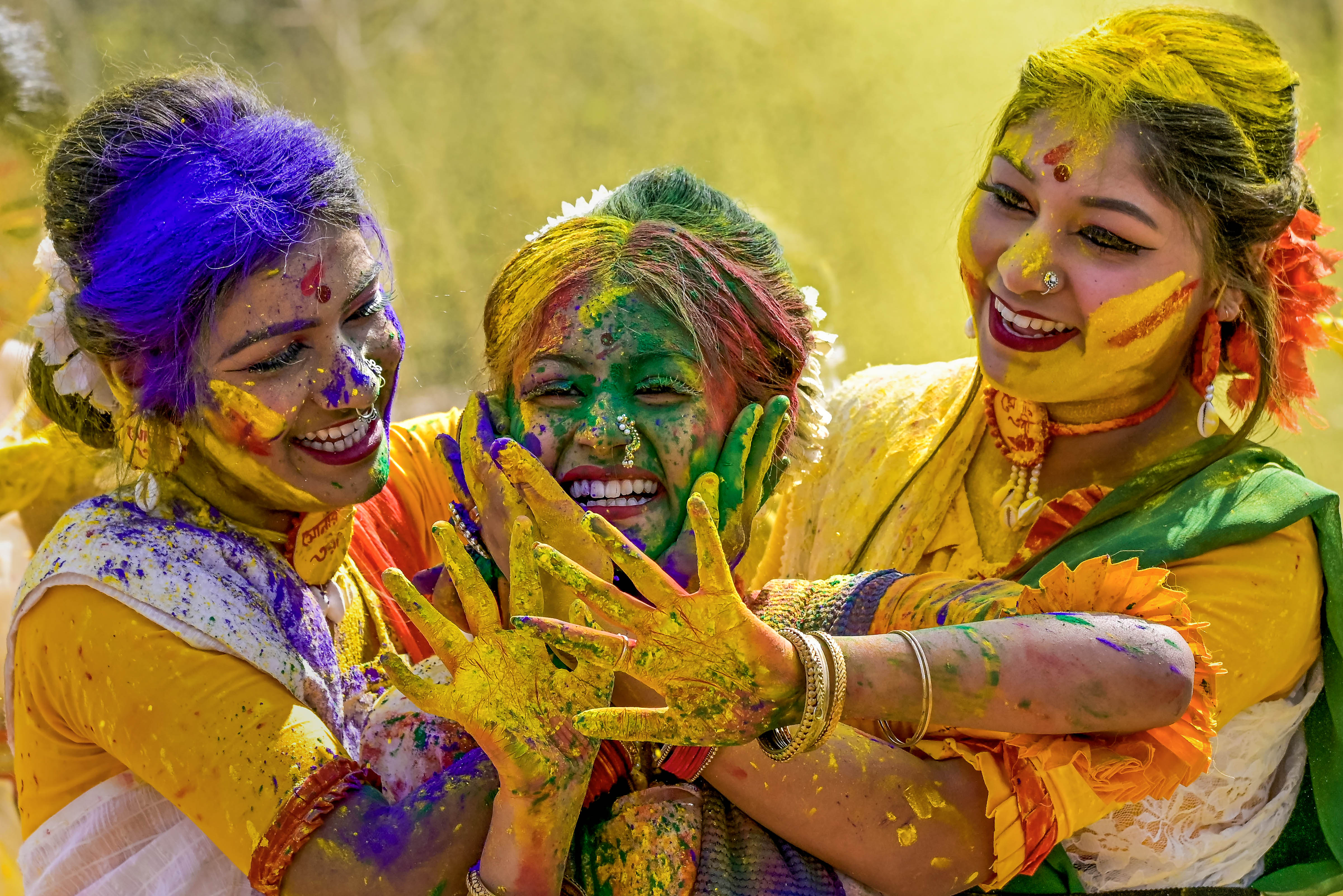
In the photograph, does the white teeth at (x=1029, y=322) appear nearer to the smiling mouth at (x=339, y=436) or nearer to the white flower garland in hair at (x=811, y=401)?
the white flower garland in hair at (x=811, y=401)

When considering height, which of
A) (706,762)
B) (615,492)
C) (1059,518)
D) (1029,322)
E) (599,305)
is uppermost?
(599,305)

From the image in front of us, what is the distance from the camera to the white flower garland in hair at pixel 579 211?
2.58 meters

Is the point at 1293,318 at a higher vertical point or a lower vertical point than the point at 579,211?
lower

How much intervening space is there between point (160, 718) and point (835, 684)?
1.20 meters

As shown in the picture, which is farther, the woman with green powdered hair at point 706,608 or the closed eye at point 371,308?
the closed eye at point 371,308

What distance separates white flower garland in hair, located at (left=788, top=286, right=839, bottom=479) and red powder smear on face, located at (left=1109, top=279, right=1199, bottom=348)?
61cm

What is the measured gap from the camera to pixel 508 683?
1.93 metres

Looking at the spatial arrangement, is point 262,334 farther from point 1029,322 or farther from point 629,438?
point 1029,322

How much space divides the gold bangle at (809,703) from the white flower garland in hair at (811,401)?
2.73 ft

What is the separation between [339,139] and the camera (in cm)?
278

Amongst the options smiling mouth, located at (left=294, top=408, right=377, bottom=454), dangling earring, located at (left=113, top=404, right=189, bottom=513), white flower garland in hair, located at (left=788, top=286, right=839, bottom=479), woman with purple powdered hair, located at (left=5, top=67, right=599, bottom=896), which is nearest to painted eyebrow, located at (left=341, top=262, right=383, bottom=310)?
woman with purple powdered hair, located at (left=5, top=67, right=599, bottom=896)

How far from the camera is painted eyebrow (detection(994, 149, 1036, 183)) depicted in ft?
9.20

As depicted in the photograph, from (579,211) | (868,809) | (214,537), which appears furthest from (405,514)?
(868,809)

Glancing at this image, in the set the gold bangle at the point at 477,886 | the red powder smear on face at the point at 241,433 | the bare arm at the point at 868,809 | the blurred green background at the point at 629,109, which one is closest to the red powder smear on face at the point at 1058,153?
the bare arm at the point at 868,809
